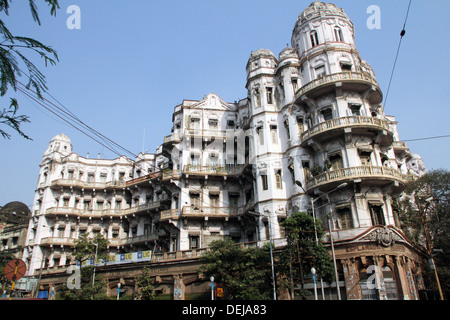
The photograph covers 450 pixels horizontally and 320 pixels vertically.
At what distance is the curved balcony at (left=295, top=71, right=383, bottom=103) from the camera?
29531 mm

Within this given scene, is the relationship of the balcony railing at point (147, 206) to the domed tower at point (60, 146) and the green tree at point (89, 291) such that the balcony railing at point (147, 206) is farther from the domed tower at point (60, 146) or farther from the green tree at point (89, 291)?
the domed tower at point (60, 146)

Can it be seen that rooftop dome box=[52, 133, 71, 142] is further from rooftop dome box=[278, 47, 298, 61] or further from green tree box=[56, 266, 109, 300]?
rooftop dome box=[278, 47, 298, 61]

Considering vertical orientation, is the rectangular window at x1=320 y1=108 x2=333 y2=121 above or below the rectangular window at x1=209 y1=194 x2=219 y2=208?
above

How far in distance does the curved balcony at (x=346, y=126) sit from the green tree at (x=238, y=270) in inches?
443

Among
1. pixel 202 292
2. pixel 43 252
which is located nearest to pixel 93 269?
pixel 202 292

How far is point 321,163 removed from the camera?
1176 inches

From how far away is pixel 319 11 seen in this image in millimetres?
34156

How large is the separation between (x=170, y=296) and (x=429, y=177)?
97.1 feet

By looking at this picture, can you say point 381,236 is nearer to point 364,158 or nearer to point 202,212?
point 364,158

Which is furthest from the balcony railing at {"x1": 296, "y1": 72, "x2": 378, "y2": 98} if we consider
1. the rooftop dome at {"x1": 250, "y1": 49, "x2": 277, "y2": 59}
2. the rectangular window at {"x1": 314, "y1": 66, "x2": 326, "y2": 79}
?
the rooftop dome at {"x1": 250, "y1": 49, "x2": 277, "y2": 59}

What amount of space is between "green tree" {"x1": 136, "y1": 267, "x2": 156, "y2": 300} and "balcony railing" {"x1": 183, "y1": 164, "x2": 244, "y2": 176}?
11.6m

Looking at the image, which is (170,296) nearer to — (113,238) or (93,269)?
(93,269)

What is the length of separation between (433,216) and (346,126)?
1732 cm

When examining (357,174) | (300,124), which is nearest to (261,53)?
(300,124)
